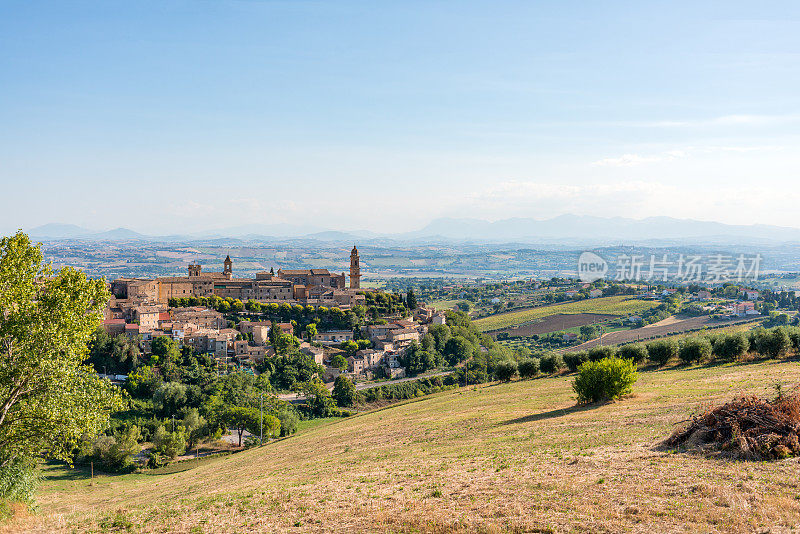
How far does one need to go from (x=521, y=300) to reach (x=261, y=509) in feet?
471

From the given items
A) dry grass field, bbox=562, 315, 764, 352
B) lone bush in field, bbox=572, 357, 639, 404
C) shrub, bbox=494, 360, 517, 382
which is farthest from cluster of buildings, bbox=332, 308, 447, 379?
lone bush in field, bbox=572, 357, 639, 404

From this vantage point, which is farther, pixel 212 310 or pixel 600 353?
pixel 212 310

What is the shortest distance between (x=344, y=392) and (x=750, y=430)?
49407 mm

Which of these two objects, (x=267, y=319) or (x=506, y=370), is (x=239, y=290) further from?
(x=506, y=370)

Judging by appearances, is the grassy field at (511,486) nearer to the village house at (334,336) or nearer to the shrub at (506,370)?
the shrub at (506,370)

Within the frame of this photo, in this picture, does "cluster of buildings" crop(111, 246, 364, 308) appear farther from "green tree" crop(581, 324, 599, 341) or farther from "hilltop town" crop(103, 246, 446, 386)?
"green tree" crop(581, 324, 599, 341)

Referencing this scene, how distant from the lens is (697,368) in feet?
112

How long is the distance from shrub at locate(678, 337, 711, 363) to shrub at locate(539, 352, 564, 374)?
31.2 feet

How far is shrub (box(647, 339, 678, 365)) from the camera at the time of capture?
127ft

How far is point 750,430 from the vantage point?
40.4 ft

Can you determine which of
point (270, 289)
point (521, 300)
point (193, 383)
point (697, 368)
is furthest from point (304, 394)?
point (521, 300)

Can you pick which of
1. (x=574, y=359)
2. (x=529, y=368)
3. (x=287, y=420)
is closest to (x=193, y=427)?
(x=287, y=420)

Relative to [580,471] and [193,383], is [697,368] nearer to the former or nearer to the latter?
[580,471]

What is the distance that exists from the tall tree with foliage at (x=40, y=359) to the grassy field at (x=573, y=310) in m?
97.8
